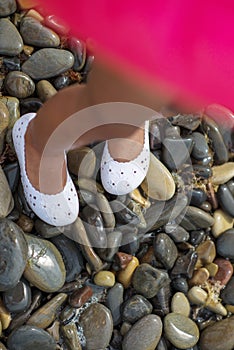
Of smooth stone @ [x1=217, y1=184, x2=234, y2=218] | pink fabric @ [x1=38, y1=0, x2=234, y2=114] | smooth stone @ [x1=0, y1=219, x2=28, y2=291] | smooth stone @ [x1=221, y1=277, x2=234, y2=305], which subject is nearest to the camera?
pink fabric @ [x1=38, y1=0, x2=234, y2=114]

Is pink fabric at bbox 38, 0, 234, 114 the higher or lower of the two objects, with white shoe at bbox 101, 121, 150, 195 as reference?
higher

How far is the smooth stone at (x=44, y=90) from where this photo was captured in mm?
2102

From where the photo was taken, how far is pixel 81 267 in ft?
6.31

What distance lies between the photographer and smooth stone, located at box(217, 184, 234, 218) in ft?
7.14

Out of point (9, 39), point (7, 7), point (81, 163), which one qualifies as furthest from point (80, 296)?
point (7, 7)

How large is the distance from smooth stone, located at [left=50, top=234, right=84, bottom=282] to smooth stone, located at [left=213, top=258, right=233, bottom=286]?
0.54m

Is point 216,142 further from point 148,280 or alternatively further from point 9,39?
point 9,39

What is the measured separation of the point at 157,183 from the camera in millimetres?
2064

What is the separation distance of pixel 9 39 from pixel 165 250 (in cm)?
99

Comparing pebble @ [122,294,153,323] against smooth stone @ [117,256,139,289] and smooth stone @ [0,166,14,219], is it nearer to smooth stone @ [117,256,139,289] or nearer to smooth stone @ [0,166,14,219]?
smooth stone @ [117,256,139,289]

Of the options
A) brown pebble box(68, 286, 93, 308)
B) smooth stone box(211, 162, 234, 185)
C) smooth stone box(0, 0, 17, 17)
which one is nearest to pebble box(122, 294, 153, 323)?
brown pebble box(68, 286, 93, 308)

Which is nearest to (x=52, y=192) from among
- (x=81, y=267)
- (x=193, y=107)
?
(x=81, y=267)

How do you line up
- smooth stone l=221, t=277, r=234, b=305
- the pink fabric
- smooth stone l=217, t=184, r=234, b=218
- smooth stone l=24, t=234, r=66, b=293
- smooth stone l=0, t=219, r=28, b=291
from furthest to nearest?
1. smooth stone l=217, t=184, r=234, b=218
2. smooth stone l=221, t=277, r=234, b=305
3. smooth stone l=24, t=234, r=66, b=293
4. smooth stone l=0, t=219, r=28, b=291
5. the pink fabric

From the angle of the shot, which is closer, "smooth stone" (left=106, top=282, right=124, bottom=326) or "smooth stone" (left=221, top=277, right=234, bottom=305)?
"smooth stone" (left=106, top=282, right=124, bottom=326)
